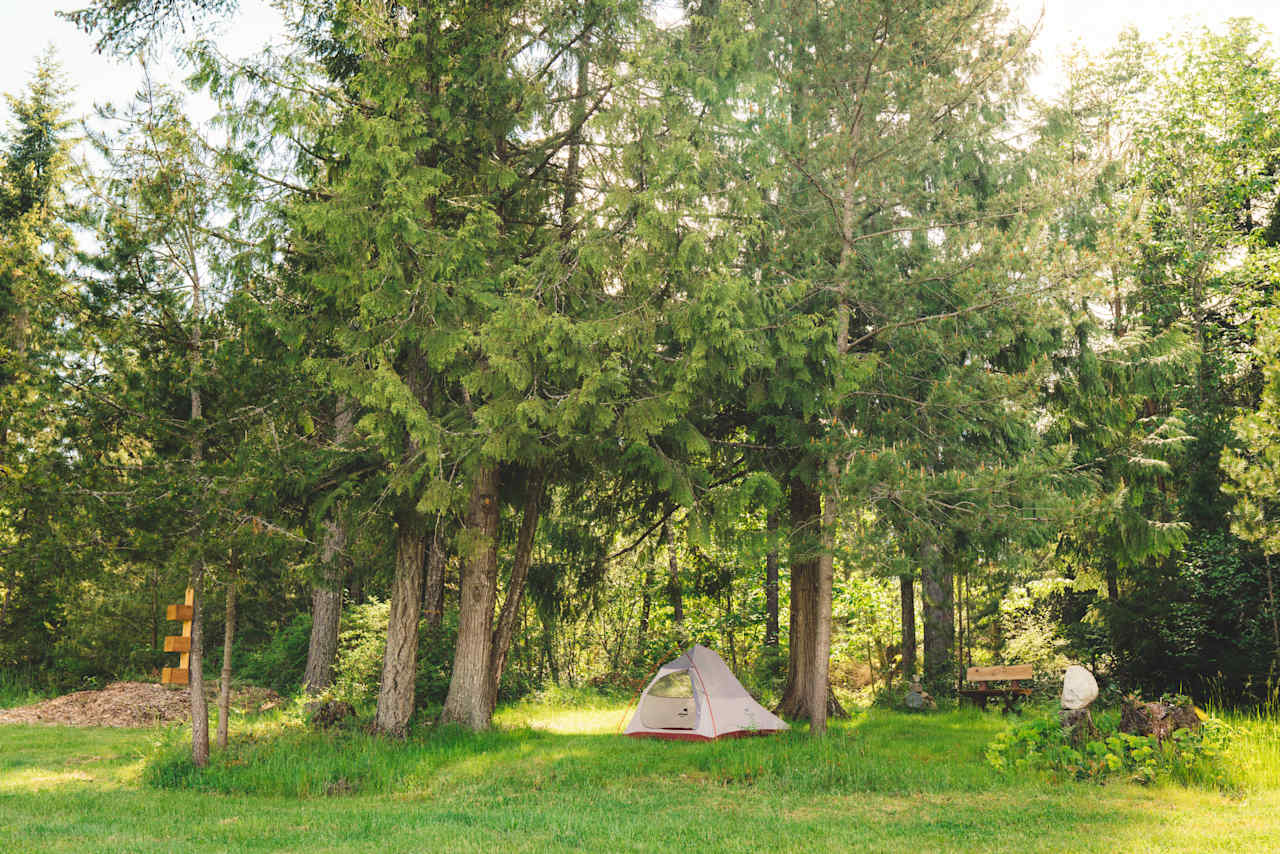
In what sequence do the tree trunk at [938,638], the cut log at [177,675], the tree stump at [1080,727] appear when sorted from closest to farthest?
the cut log at [177,675]
the tree stump at [1080,727]
the tree trunk at [938,638]

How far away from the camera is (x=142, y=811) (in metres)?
7.53

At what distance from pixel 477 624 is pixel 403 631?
3.01 ft

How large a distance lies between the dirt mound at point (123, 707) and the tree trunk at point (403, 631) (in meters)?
3.42

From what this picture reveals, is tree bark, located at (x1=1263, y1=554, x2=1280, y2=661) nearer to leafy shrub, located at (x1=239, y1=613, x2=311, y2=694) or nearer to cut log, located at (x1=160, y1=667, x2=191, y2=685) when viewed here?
cut log, located at (x1=160, y1=667, x2=191, y2=685)

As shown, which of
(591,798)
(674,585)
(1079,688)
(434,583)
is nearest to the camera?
(591,798)

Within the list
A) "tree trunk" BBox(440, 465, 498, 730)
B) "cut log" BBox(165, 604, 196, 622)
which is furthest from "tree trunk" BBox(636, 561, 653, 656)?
"cut log" BBox(165, 604, 196, 622)

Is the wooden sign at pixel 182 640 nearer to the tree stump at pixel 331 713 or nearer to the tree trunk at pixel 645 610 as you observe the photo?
the tree stump at pixel 331 713

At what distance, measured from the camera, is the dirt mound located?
14.0 metres

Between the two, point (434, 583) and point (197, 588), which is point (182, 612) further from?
point (434, 583)

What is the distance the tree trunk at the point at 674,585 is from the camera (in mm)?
14211

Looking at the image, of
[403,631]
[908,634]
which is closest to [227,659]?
[403,631]

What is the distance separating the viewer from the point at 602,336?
30.5 feet

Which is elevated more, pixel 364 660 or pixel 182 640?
pixel 182 640

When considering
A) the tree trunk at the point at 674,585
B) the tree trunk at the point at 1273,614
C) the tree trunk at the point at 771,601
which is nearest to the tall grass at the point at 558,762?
the tree trunk at the point at 674,585
